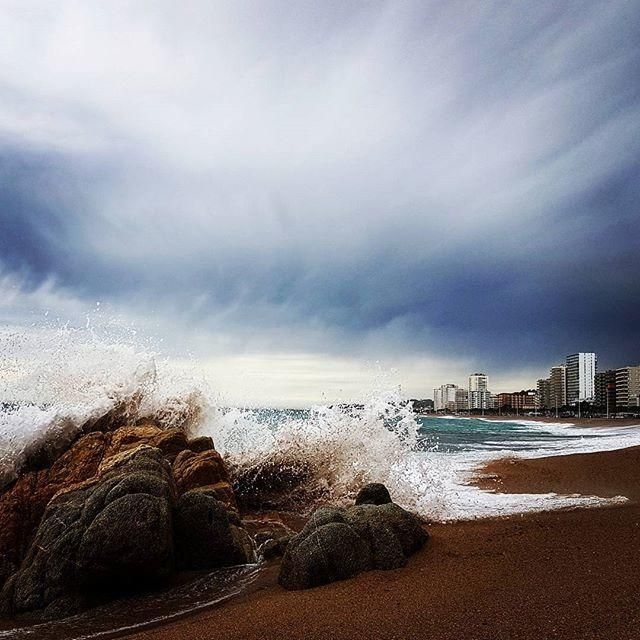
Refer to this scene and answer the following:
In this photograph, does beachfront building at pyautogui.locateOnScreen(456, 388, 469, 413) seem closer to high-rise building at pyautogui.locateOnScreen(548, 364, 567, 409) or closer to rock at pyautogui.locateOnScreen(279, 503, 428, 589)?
high-rise building at pyautogui.locateOnScreen(548, 364, 567, 409)

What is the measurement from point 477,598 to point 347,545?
1.73 m

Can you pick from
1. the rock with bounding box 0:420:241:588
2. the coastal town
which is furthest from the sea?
the coastal town

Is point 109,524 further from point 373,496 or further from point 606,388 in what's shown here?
point 606,388

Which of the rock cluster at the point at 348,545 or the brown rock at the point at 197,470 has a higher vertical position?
the brown rock at the point at 197,470

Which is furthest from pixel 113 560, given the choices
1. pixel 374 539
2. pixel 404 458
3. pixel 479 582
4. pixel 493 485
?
pixel 493 485

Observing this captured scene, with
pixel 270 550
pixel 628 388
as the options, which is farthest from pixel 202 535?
pixel 628 388

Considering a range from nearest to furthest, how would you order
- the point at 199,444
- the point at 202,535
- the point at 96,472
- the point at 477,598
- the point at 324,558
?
the point at 477,598 < the point at 324,558 < the point at 202,535 < the point at 96,472 < the point at 199,444

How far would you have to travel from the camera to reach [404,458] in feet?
42.7

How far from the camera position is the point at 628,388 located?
14562cm

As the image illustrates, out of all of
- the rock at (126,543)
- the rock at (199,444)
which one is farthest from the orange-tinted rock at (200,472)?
the rock at (126,543)

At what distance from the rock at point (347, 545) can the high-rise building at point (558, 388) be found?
173 meters

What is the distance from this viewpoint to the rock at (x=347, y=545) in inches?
245

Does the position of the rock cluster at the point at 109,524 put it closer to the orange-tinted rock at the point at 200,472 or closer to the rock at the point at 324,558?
the orange-tinted rock at the point at 200,472

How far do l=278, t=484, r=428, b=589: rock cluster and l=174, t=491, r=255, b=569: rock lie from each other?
133 centimetres
